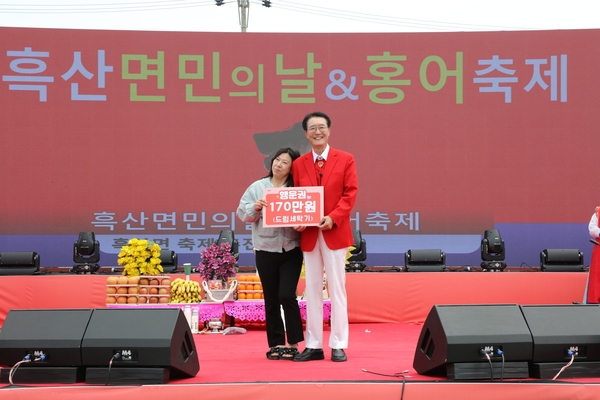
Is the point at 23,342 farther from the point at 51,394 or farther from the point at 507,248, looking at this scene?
the point at 507,248

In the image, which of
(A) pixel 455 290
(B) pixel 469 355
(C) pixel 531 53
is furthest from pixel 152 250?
(C) pixel 531 53

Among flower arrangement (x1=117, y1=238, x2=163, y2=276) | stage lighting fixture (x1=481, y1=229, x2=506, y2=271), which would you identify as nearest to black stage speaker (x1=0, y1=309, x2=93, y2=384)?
flower arrangement (x1=117, y1=238, x2=163, y2=276)

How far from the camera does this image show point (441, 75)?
30.2 ft

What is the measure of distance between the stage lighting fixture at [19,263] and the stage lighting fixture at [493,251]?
531cm

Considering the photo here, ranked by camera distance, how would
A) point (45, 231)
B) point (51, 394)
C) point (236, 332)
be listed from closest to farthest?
point (51, 394), point (236, 332), point (45, 231)

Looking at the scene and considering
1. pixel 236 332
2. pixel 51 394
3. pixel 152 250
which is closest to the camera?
pixel 51 394

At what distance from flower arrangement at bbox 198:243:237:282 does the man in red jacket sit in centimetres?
260

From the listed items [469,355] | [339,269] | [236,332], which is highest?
[339,269]

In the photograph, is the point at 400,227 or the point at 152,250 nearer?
the point at 152,250

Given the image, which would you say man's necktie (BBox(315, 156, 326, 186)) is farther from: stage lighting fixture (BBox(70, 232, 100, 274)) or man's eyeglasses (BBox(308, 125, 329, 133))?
stage lighting fixture (BBox(70, 232, 100, 274))

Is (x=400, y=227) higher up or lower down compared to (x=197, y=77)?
lower down

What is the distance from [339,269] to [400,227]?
5.47 metres

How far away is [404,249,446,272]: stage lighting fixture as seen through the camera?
8.52m

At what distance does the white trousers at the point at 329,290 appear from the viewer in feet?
12.6
